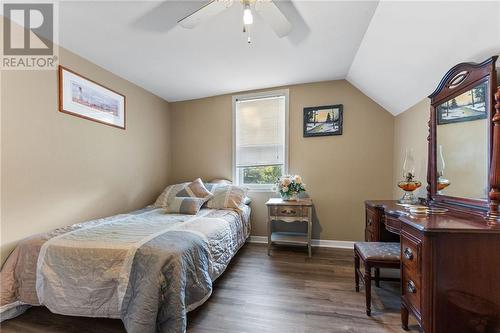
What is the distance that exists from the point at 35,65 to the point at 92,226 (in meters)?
1.60

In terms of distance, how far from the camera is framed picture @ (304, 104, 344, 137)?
3111mm

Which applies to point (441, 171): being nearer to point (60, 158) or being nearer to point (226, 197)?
point (226, 197)

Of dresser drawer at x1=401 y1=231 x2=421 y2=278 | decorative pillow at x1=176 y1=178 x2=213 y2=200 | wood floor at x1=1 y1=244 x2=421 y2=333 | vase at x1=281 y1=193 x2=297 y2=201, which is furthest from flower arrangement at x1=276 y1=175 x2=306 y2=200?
dresser drawer at x1=401 y1=231 x2=421 y2=278

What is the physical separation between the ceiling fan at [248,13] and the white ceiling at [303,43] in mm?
225

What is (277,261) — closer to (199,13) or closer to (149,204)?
(149,204)

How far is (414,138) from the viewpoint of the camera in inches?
94.8

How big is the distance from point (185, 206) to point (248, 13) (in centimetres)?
217

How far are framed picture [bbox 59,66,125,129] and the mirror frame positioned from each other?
3483mm

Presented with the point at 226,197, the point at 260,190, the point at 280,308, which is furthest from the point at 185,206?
the point at 280,308

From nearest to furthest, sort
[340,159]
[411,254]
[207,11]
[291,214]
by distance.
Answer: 1. [411,254]
2. [207,11]
3. [291,214]
4. [340,159]

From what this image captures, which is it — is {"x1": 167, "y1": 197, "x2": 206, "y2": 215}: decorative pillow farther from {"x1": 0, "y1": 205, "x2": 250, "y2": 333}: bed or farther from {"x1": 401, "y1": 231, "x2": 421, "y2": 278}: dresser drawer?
{"x1": 401, "y1": 231, "x2": 421, "y2": 278}: dresser drawer

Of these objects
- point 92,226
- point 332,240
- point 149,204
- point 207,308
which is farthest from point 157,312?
point 332,240

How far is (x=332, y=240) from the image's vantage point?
3.16 metres

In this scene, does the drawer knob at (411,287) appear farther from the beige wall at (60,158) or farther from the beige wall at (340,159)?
the beige wall at (60,158)
